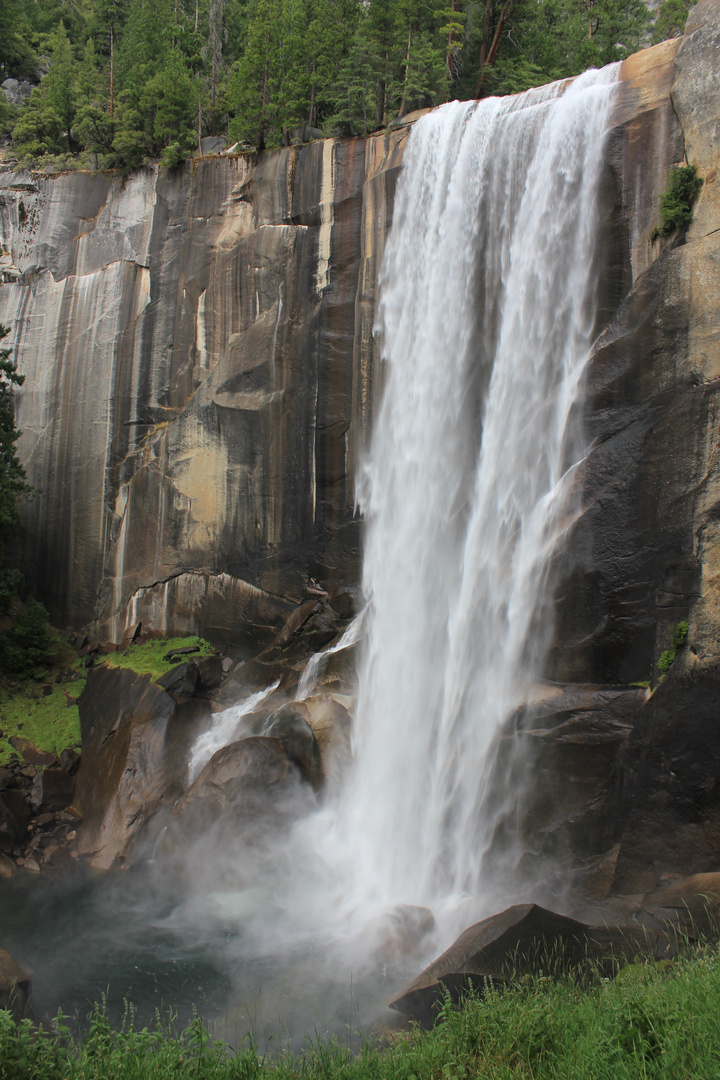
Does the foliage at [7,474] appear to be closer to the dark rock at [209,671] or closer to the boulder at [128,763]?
the boulder at [128,763]

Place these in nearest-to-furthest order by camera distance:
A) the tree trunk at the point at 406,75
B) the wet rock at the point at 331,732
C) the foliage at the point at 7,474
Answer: the wet rock at the point at 331,732 < the foliage at the point at 7,474 < the tree trunk at the point at 406,75

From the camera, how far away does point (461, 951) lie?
24.6 ft

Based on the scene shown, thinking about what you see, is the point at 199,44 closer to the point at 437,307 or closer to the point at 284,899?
the point at 437,307

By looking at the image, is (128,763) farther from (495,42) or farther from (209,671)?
(495,42)

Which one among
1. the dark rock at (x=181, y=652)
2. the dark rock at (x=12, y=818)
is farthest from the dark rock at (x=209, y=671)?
the dark rock at (x=12, y=818)


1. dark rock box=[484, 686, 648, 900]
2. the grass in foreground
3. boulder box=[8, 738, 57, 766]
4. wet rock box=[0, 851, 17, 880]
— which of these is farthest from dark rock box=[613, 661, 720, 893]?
boulder box=[8, 738, 57, 766]

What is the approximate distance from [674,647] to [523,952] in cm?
394

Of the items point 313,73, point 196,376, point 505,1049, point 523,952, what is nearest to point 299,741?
point 523,952

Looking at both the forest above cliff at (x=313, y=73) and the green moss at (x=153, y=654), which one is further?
the forest above cliff at (x=313, y=73)

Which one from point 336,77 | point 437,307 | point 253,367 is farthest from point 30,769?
point 336,77

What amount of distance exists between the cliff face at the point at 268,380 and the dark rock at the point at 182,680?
1.95m

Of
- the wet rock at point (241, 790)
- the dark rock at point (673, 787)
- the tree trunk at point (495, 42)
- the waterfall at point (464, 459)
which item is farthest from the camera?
the tree trunk at point (495, 42)

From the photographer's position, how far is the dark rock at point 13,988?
7148mm

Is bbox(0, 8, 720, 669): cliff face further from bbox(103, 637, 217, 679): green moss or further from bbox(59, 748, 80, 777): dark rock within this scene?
bbox(59, 748, 80, 777): dark rock
